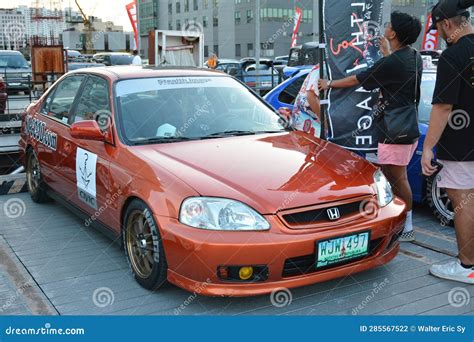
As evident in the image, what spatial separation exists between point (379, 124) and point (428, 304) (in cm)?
174

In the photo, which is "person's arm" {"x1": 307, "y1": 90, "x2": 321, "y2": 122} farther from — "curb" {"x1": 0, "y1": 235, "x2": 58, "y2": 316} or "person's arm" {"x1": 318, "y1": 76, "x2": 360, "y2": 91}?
"curb" {"x1": 0, "y1": 235, "x2": 58, "y2": 316}

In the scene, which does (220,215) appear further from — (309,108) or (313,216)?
(309,108)

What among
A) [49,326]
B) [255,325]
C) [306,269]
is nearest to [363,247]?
[306,269]

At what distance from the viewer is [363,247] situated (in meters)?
3.36

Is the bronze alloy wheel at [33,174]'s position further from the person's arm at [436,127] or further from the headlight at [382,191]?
the person's arm at [436,127]

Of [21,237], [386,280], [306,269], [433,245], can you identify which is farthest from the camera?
[21,237]

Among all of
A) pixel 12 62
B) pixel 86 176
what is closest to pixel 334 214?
pixel 86 176

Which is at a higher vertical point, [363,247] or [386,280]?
[363,247]

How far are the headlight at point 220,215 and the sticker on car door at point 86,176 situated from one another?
4.39 ft

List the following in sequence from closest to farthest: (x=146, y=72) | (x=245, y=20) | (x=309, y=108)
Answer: (x=146, y=72) → (x=309, y=108) → (x=245, y=20)

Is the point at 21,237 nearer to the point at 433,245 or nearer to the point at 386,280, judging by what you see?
the point at 386,280

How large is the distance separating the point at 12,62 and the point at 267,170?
16177 mm

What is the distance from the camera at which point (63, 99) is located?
17.2 feet

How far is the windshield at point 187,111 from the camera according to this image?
4062mm
